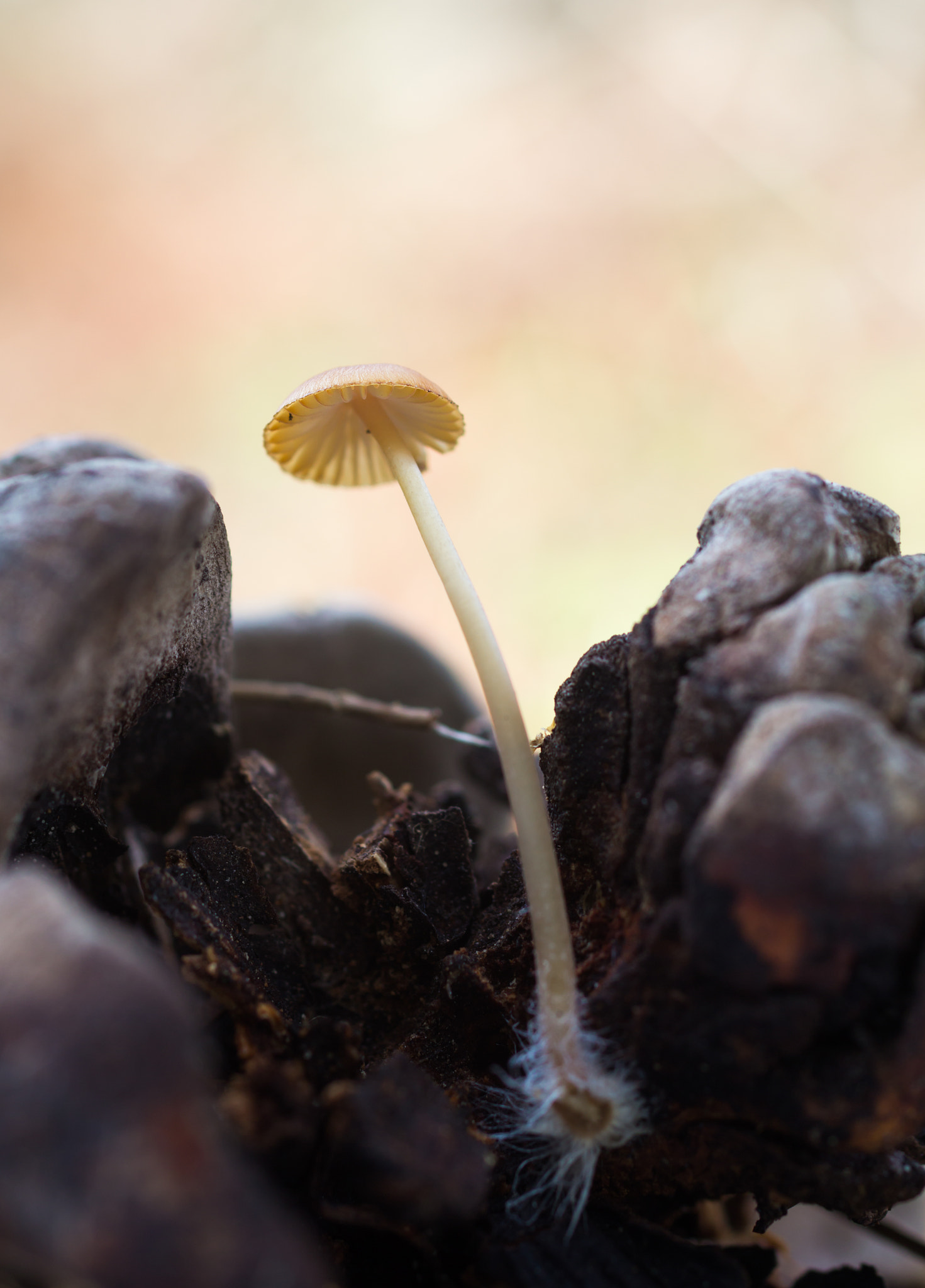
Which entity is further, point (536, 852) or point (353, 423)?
point (353, 423)

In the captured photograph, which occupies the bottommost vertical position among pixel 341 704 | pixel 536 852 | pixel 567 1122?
pixel 567 1122

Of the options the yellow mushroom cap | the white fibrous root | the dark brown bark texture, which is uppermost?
the yellow mushroom cap

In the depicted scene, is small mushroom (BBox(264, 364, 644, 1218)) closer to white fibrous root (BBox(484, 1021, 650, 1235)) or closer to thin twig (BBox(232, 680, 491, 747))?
white fibrous root (BBox(484, 1021, 650, 1235))

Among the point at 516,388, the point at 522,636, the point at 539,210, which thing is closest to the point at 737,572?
the point at 522,636

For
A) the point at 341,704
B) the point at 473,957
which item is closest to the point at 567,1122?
the point at 473,957

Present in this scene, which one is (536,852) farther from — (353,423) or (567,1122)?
(353,423)

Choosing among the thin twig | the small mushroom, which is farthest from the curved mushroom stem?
the thin twig

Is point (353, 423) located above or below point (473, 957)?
above

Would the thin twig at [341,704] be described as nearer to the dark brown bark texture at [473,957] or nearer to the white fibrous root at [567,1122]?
the dark brown bark texture at [473,957]

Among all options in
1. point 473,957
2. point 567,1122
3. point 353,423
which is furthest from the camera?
point 353,423
